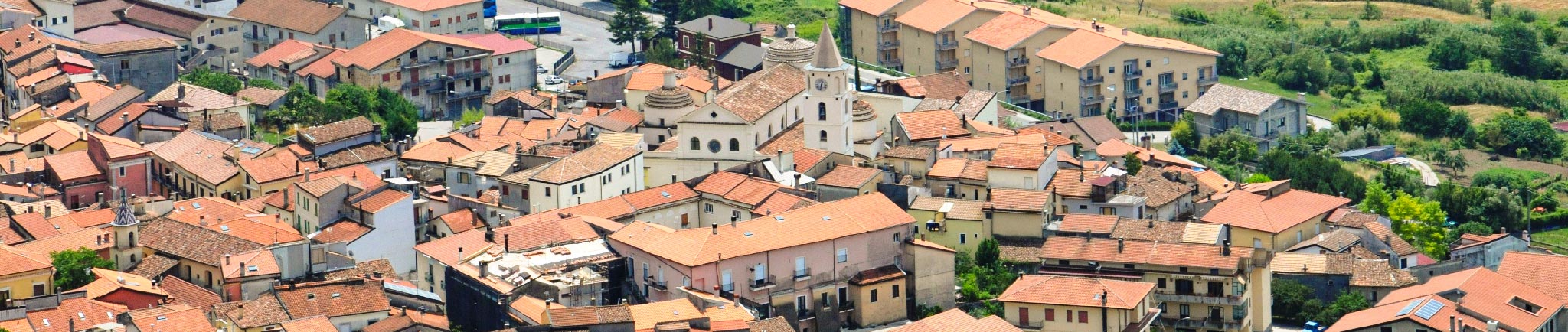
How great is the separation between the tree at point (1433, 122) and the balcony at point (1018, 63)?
16767mm

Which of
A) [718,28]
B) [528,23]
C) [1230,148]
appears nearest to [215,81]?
[718,28]

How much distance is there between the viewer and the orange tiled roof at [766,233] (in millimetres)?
87312

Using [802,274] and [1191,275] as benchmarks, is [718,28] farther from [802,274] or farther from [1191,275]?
[1191,275]

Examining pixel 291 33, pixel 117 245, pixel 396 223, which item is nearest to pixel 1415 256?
pixel 396 223

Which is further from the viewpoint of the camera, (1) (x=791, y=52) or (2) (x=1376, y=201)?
(1) (x=791, y=52)

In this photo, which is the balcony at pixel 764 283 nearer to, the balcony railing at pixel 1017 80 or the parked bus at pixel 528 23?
the balcony railing at pixel 1017 80

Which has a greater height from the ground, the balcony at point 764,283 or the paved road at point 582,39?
the balcony at point 764,283

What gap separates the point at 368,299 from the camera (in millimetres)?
84688

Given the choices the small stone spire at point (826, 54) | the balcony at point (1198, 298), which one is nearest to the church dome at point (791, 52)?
the small stone spire at point (826, 54)

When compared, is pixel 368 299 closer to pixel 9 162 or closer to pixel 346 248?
pixel 346 248

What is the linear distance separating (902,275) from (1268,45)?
57489 mm

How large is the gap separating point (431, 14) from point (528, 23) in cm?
844

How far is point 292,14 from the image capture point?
127 metres

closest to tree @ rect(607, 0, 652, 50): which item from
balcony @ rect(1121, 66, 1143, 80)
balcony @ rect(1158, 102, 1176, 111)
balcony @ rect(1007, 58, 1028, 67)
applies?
balcony @ rect(1007, 58, 1028, 67)
